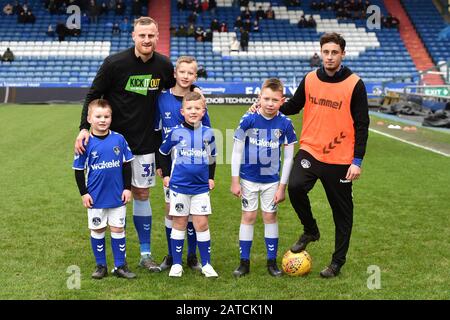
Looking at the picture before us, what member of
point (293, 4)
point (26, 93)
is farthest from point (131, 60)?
point (293, 4)

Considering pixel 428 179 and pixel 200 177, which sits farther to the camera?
pixel 428 179

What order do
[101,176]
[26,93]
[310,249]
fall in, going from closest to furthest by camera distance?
[101,176] < [310,249] < [26,93]

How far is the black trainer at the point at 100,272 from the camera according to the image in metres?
5.00

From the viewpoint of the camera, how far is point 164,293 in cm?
463

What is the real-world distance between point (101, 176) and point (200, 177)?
0.83 metres

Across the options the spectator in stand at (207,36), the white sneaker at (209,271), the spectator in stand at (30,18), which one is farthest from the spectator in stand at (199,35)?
the white sneaker at (209,271)

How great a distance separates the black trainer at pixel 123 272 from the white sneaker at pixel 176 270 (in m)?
0.32

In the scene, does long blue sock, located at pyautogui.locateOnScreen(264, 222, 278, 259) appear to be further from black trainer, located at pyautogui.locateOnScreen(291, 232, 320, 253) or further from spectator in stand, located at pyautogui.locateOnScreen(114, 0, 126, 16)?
spectator in stand, located at pyautogui.locateOnScreen(114, 0, 126, 16)

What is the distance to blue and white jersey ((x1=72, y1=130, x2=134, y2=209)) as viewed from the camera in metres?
4.96

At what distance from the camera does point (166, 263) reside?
539cm

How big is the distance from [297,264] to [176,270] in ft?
3.41

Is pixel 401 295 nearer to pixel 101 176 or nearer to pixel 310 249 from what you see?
pixel 310 249

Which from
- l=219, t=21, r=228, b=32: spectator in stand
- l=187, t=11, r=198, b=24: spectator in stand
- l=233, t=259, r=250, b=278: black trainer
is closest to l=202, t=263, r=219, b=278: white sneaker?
l=233, t=259, r=250, b=278: black trainer

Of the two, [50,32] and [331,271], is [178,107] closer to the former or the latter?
[331,271]
